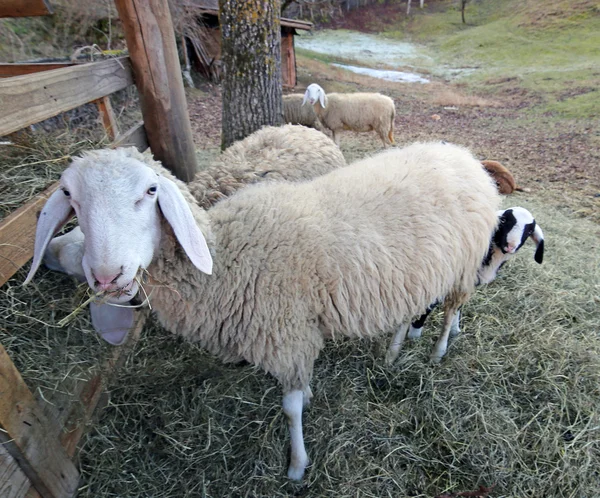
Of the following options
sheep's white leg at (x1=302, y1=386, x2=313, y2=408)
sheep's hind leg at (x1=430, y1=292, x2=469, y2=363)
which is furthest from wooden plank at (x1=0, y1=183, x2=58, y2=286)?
sheep's hind leg at (x1=430, y1=292, x2=469, y2=363)

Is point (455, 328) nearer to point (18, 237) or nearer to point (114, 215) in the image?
point (114, 215)

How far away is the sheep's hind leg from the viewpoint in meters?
2.56

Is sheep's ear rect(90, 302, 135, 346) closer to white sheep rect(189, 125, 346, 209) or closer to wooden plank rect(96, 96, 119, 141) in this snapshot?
white sheep rect(189, 125, 346, 209)

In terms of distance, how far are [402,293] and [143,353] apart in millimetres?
1751

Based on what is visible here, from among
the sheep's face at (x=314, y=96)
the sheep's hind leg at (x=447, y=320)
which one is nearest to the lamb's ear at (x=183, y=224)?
the sheep's hind leg at (x=447, y=320)

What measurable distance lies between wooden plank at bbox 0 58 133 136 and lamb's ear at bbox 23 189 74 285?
35 centimetres

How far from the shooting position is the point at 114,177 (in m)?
1.46

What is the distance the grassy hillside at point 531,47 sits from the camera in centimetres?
1231

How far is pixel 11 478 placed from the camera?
1449 millimetres


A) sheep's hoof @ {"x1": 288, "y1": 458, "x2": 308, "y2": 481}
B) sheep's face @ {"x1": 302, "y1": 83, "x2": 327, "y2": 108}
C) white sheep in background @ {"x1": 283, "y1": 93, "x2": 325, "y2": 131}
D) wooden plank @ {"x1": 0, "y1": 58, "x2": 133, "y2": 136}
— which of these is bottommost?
sheep's hoof @ {"x1": 288, "y1": 458, "x2": 308, "y2": 481}

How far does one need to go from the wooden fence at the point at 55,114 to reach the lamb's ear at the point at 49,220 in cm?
18

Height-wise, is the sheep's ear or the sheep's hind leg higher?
the sheep's ear

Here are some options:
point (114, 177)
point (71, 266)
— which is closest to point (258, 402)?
point (71, 266)

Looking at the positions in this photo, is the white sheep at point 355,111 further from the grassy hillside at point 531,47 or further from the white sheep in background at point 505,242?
the white sheep in background at point 505,242
